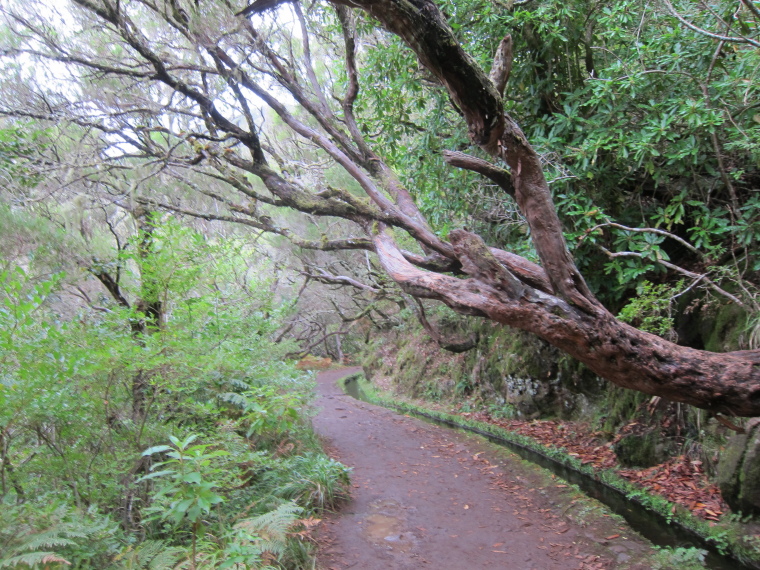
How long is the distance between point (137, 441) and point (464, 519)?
4278 millimetres

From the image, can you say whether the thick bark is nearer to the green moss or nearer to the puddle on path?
the green moss

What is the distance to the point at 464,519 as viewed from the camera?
241 inches

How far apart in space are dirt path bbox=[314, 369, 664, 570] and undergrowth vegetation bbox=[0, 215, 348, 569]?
28.5 inches

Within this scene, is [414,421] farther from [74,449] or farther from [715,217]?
[74,449]

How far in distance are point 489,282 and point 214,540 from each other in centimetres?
372

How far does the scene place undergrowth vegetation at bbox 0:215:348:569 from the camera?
3.02 m

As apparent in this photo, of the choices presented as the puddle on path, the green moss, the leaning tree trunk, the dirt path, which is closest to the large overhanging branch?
the leaning tree trunk

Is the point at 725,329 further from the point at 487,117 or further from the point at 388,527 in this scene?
the point at 388,527

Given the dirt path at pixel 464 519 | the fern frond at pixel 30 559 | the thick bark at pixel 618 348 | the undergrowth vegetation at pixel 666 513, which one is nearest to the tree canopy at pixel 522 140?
the thick bark at pixel 618 348

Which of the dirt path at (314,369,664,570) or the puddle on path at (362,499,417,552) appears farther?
the puddle on path at (362,499,417,552)

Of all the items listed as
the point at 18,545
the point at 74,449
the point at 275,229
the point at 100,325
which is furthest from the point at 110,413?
the point at 275,229

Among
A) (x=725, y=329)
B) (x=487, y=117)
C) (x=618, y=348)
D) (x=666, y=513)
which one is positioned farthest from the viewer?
(x=725, y=329)

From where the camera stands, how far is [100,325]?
4305mm

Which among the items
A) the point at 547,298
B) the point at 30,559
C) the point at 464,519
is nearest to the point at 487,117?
the point at 547,298
